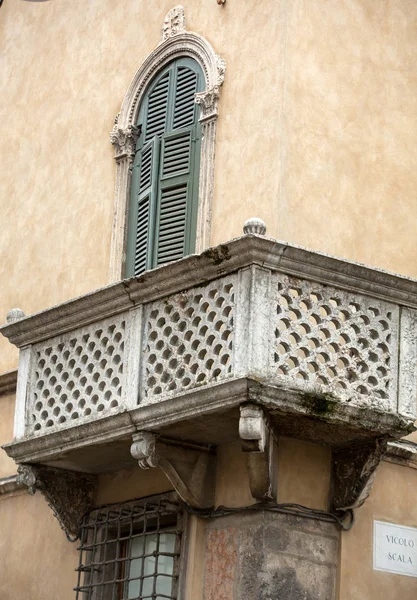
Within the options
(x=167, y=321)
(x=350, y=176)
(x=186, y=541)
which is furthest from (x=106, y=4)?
(x=186, y=541)

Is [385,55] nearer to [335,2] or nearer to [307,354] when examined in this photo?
[335,2]

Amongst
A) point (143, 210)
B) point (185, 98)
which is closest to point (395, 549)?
point (143, 210)

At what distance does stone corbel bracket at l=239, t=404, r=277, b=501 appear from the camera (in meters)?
11.7

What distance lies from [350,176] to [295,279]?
7.25 ft

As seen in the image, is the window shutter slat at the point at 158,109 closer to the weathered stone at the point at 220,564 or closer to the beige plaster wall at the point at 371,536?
the beige plaster wall at the point at 371,536

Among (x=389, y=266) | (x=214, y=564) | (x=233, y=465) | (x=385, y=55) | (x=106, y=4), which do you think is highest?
(x=106, y=4)

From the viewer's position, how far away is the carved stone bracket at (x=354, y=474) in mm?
12719

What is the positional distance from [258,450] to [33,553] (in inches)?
157

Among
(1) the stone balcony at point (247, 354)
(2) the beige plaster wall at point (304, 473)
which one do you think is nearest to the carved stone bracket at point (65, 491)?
(1) the stone balcony at point (247, 354)

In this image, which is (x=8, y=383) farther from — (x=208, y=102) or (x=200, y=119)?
(x=208, y=102)

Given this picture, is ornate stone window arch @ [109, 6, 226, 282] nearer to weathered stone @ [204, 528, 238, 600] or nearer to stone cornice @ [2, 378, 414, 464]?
stone cornice @ [2, 378, 414, 464]

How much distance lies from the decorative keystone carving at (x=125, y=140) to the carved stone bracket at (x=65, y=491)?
328cm

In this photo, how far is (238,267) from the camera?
1205 centimetres

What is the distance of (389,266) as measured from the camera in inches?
552
